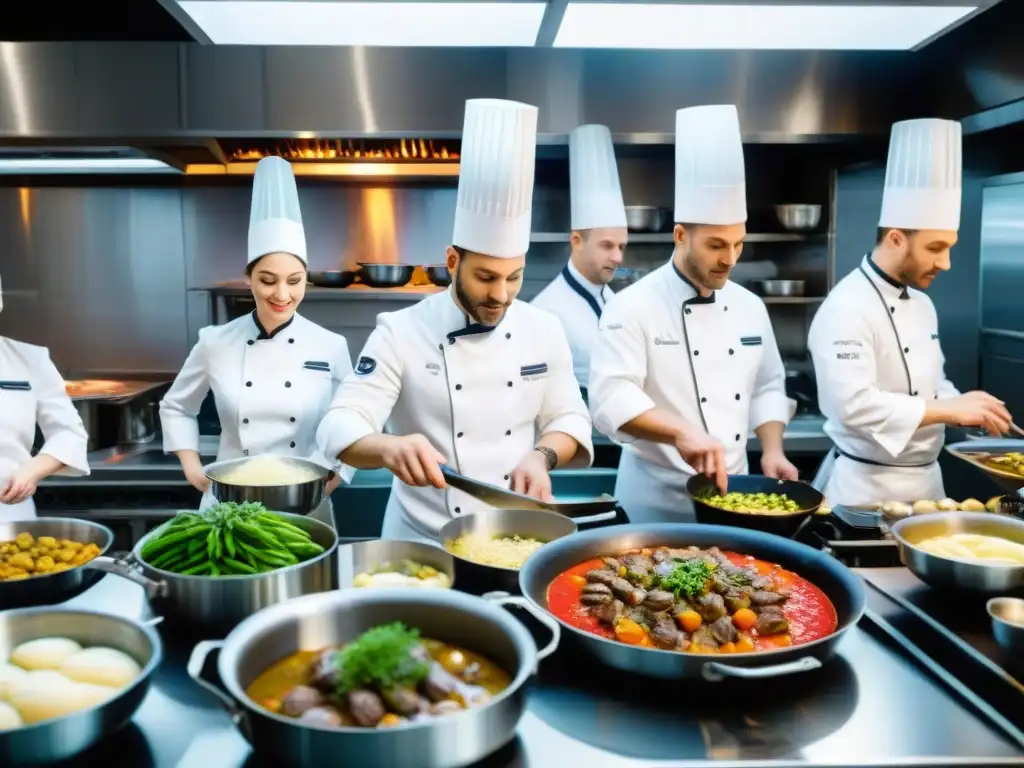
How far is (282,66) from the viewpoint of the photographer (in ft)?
14.8

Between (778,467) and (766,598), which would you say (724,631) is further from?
(778,467)

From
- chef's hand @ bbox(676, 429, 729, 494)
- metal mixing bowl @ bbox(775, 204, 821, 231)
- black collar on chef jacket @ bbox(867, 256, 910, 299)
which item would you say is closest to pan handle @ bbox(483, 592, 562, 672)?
chef's hand @ bbox(676, 429, 729, 494)

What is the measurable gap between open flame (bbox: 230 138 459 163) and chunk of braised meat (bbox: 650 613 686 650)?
3.73 metres

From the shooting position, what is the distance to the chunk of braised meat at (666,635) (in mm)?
1376

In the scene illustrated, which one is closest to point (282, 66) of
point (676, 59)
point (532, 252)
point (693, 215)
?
point (532, 252)

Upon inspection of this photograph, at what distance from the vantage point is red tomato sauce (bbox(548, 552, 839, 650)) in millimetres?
1444

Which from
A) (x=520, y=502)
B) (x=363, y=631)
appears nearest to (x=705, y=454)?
(x=520, y=502)

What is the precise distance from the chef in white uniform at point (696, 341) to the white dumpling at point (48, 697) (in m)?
1.82

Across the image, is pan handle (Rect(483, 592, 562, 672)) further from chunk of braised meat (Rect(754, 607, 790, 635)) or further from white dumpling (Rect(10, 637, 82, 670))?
white dumpling (Rect(10, 637, 82, 670))

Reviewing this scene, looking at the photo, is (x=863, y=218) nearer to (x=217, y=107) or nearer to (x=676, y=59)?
A: (x=676, y=59)

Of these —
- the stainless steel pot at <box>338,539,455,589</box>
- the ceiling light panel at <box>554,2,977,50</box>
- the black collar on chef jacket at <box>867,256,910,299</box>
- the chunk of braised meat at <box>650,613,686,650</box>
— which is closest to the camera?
the chunk of braised meat at <box>650,613,686,650</box>

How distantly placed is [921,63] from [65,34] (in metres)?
4.70

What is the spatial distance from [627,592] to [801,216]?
3.77m

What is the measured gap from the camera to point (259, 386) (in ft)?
10.6
